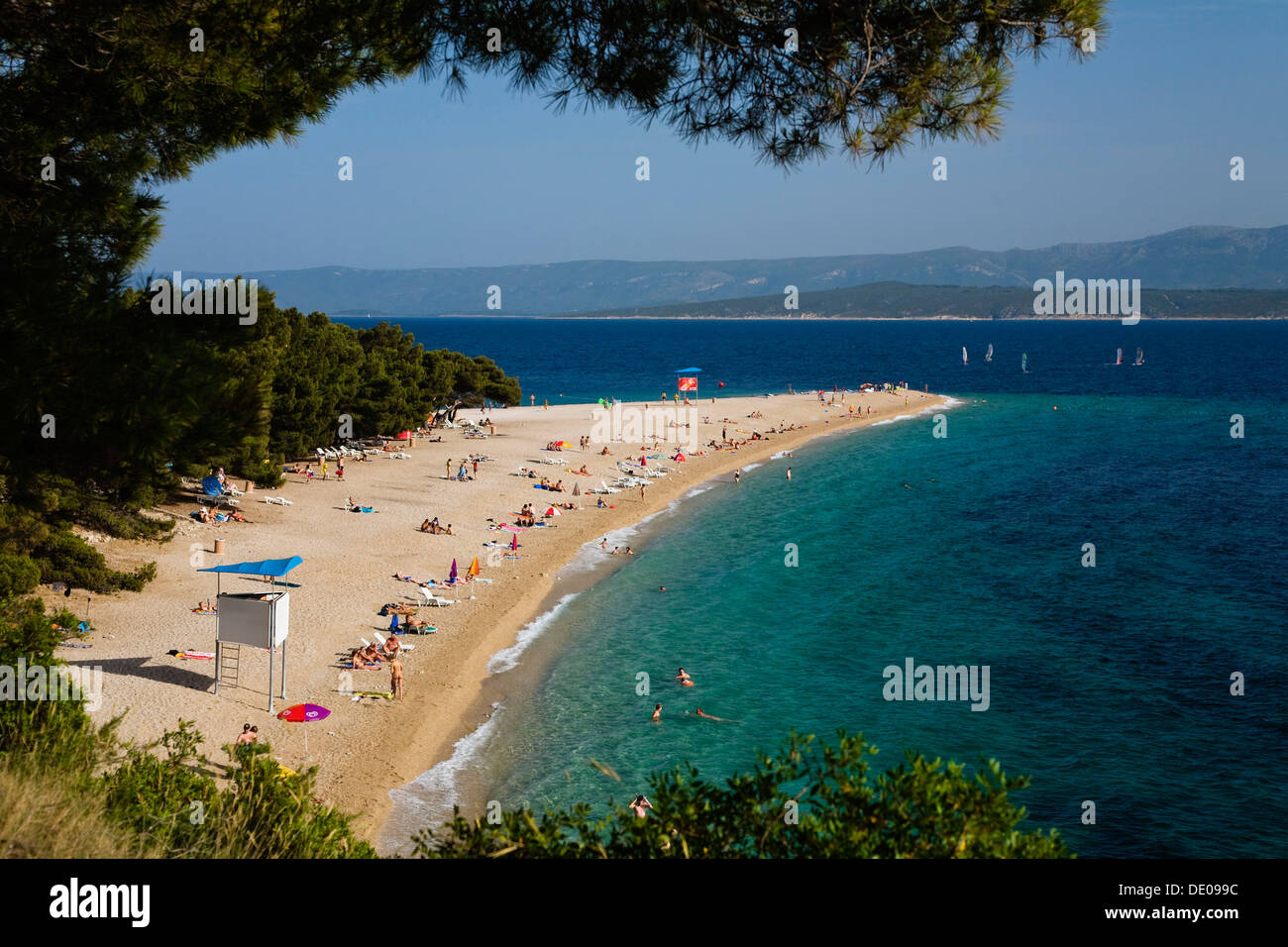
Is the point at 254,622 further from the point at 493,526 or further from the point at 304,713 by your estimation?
the point at 493,526

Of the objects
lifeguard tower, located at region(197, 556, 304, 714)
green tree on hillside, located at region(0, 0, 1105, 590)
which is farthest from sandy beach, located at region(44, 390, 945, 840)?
green tree on hillside, located at region(0, 0, 1105, 590)

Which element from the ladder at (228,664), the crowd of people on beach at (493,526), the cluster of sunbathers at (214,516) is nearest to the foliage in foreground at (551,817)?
the crowd of people on beach at (493,526)

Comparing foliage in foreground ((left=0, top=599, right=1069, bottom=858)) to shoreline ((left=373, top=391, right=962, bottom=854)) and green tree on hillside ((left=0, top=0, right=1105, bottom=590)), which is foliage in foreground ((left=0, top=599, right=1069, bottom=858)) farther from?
shoreline ((left=373, top=391, right=962, bottom=854))

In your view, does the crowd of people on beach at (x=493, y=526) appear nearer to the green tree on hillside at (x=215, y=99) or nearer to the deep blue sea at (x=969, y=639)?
the deep blue sea at (x=969, y=639)

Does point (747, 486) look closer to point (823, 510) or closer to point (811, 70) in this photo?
point (823, 510)

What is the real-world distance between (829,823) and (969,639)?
21982 mm

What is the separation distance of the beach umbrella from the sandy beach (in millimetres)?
164

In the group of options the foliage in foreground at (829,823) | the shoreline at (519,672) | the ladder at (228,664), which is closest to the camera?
the foliage in foreground at (829,823)

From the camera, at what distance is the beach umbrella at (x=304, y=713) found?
706 inches

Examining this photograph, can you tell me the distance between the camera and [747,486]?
48438mm

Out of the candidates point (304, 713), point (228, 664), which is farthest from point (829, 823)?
point (228, 664)

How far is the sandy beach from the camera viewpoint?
1758cm

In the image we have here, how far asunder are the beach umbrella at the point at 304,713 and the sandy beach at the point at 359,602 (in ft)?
0.54

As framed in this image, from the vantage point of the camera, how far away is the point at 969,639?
25719mm
